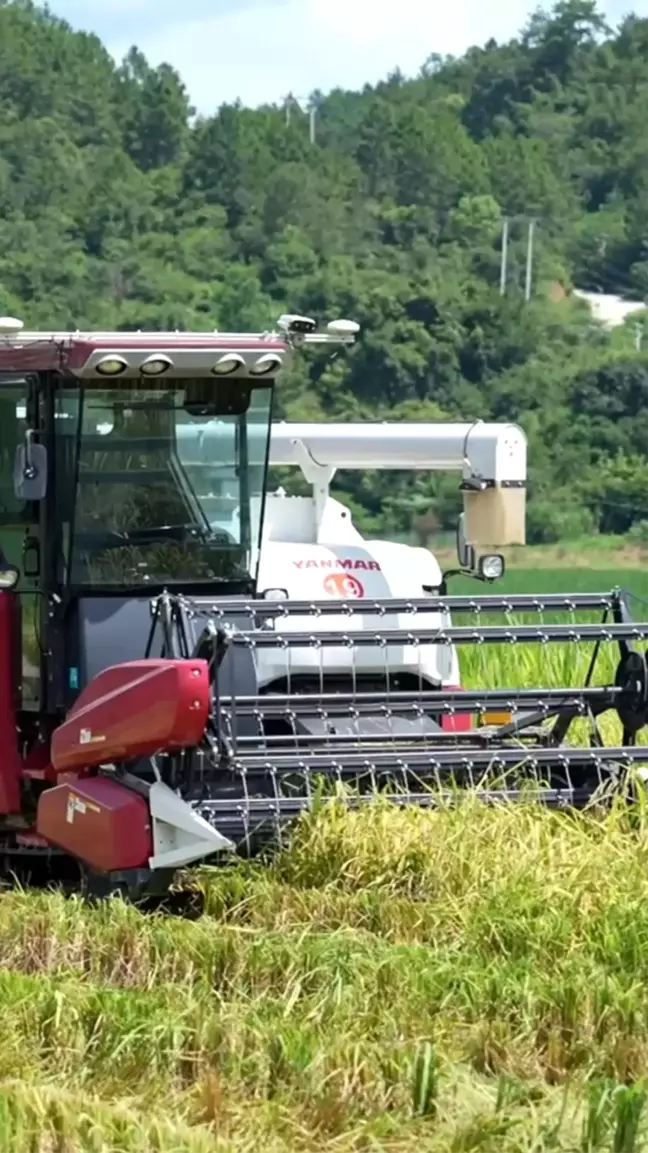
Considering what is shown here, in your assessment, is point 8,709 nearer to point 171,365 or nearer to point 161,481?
point 161,481

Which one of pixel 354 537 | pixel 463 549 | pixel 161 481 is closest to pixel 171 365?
pixel 161 481

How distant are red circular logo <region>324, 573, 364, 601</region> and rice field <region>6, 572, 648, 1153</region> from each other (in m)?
1.87

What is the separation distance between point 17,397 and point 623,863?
2.75 metres

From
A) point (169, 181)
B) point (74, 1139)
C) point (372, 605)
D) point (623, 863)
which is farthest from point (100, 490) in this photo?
point (169, 181)

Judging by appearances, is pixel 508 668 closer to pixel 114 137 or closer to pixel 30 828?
pixel 30 828

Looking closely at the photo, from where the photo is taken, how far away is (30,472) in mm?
7668

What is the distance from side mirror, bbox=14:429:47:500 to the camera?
301 inches

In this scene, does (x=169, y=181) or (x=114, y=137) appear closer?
(x=169, y=181)

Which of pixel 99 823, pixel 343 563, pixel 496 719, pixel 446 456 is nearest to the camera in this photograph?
pixel 99 823

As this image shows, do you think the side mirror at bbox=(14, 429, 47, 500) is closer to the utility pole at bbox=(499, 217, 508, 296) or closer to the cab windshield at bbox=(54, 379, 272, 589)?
the cab windshield at bbox=(54, 379, 272, 589)

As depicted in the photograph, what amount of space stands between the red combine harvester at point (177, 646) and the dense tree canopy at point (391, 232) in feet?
69.9

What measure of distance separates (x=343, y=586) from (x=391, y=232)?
220ft

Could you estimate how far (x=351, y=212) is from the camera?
75312mm

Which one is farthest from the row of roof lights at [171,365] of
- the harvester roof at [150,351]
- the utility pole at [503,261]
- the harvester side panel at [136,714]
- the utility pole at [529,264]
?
the utility pole at [529,264]
